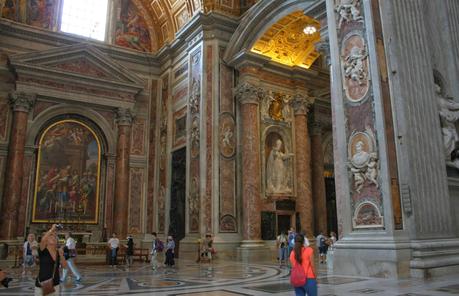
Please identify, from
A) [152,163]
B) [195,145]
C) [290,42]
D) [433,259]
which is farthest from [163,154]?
[433,259]

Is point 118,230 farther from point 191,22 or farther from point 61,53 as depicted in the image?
point 191,22

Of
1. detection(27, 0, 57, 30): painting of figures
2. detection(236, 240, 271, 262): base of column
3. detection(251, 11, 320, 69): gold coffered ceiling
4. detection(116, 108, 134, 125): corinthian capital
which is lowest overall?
detection(236, 240, 271, 262): base of column

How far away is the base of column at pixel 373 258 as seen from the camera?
793 cm

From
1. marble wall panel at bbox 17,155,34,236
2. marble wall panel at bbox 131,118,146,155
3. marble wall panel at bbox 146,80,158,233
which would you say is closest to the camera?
marble wall panel at bbox 17,155,34,236

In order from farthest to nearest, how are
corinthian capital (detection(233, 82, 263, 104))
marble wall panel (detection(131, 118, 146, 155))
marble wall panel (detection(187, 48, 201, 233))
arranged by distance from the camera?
1. marble wall panel (detection(131, 118, 146, 155))
2. corinthian capital (detection(233, 82, 263, 104))
3. marble wall panel (detection(187, 48, 201, 233))

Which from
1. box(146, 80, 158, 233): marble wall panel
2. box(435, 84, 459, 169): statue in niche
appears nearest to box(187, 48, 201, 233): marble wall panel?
box(146, 80, 158, 233): marble wall panel

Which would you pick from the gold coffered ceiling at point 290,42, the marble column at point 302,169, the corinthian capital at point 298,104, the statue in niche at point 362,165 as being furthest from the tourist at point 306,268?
the corinthian capital at point 298,104

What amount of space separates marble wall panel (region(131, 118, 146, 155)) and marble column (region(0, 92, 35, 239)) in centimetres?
436

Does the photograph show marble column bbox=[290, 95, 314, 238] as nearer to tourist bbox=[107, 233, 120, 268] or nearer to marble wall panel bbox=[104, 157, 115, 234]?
tourist bbox=[107, 233, 120, 268]

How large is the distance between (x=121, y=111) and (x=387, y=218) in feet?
43.4

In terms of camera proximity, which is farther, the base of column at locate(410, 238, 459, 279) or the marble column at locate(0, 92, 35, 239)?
the marble column at locate(0, 92, 35, 239)

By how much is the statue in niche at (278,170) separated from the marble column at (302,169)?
1.24 ft

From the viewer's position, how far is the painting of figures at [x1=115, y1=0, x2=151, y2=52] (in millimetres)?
19891

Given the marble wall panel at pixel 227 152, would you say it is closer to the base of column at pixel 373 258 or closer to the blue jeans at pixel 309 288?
the base of column at pixel 373 258
